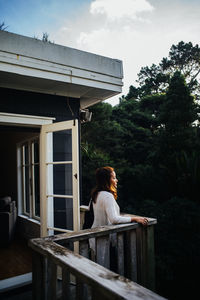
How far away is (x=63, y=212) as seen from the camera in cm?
308

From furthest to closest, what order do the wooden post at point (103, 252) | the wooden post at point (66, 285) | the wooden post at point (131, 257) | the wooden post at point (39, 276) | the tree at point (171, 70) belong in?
the tree at point (171, 70), the wooden post at point (131, 257), the wooden post at point (103, 252), the wooden post at point (39, 276), the wooden post at point (66, 285)

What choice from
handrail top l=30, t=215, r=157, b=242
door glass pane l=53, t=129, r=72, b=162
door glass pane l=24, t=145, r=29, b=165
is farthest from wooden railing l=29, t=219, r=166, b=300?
door glass pane l=24, t=145, r=29, b=165

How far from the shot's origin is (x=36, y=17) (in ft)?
18.5

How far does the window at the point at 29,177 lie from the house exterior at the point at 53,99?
1.03 m

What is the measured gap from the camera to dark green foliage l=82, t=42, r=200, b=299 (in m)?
4.96

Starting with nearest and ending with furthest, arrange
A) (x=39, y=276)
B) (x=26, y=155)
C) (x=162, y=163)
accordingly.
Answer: (x=39, y=276) < (x=26, y=155) < (x=162, y=163)

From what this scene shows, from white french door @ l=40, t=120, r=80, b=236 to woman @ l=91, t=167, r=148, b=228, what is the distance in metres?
1.02

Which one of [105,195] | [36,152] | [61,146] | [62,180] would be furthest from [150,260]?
[36,152]

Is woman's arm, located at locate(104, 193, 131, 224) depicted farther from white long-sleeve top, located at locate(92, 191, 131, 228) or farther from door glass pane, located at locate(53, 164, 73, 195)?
door glass pane, located at locate(53, 164, 73, 195)

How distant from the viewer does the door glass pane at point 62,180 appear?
3062 mm

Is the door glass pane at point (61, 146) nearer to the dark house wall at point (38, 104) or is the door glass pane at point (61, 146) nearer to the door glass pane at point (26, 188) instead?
the dark house wall at point (38, 104)

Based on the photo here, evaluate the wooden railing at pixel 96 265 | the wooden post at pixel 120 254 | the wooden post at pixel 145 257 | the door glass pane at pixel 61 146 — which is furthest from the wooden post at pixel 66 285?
the door glass pane at pixel 61 146

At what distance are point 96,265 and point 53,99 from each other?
2672mm

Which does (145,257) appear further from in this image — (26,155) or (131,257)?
(26,155)
